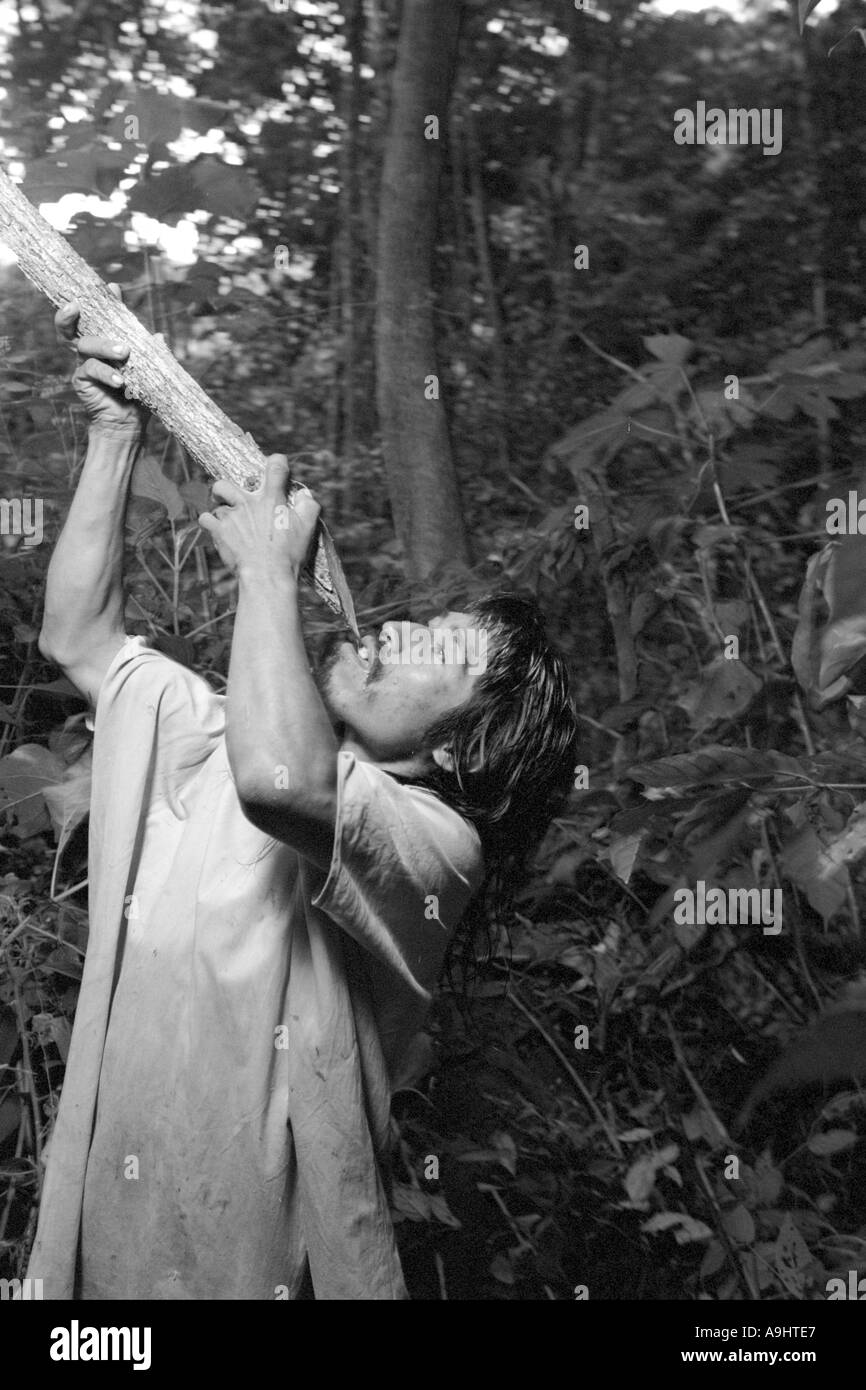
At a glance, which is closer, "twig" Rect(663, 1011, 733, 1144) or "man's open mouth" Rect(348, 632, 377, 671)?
"man's open mouth" Rect(348, 632, 377, 671)

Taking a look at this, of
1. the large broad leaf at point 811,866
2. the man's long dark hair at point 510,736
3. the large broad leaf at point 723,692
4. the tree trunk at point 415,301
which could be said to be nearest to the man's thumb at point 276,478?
the man's long dark hair at point 510,736

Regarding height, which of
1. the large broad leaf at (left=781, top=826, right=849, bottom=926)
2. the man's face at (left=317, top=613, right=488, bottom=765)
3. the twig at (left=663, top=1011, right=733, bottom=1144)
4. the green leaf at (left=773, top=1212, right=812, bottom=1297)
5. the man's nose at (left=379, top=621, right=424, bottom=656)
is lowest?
the green leaf at (left=773, top=1212, right=812, bottom=1297)

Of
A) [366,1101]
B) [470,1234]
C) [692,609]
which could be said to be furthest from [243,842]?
[692,609]

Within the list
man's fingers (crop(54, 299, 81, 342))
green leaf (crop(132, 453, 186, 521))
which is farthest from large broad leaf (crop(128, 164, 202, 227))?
man's fingers (crop(54, 299, 81, 342))

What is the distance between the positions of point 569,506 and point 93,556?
965mm

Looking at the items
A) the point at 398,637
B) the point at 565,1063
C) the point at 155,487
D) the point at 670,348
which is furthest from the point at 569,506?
the point at 398,637

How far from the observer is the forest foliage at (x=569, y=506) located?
167 centimetres

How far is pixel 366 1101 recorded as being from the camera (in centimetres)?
109

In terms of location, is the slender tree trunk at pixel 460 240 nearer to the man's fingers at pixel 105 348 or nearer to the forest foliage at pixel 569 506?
the forest foliage at pixel 569 506

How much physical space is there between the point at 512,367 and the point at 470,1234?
1802mm

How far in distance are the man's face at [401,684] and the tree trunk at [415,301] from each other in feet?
3.98

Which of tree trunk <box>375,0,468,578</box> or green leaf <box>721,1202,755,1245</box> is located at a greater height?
tree trunk <box>375,0,468,578</box>

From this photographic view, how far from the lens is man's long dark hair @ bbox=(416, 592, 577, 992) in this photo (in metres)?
1.12

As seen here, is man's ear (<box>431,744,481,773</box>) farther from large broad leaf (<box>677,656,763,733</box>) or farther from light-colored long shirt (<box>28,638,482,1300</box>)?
large broad leaf (<box>677,656,763,733</box>)
